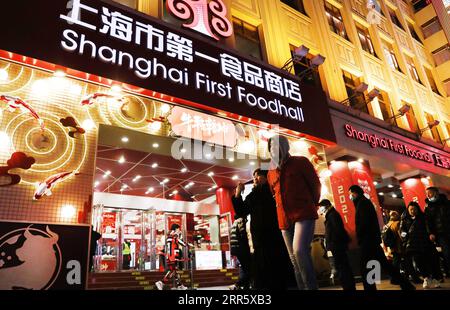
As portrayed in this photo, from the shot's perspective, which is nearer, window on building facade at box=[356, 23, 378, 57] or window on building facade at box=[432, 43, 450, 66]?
window on building facade at box=[356, 23, 378, 57]

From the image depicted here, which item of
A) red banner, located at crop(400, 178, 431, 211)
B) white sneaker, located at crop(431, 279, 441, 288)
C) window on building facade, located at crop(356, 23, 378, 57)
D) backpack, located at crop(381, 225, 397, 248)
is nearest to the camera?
white sneaker, located at crop(431, 279, 441, 288)

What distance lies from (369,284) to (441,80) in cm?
1947

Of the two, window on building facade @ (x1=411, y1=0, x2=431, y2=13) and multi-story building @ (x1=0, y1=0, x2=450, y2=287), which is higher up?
window on building facade @ (x1=411, y1=0, x2=431, y2=13)

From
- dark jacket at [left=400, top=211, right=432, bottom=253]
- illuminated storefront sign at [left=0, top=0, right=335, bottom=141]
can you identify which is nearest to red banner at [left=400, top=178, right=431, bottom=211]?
illuminated storefront sign at [left=0, top=0, right=335, bottom=141]

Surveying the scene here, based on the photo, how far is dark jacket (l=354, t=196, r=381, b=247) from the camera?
466 cm

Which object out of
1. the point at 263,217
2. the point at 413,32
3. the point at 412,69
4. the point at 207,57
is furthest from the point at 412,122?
the point at 263,217

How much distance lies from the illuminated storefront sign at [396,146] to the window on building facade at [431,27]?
9.57 m

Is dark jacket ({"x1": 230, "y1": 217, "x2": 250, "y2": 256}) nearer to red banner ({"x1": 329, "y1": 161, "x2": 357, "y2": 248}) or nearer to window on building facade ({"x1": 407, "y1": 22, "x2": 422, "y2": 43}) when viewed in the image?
red banner ({"x1": 329, "y1": 161, "x2": 357, "y2": 248})

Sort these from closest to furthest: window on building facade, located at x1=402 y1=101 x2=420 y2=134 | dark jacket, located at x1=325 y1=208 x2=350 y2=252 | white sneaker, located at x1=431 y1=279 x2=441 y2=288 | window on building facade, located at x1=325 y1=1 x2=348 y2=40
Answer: dark jacket, located at x1=325 y1=208 x2=350 y2=252 → white sneaker, located at x1=431 y1=279 x2=441 y2=288 → window on building facade, located at x1=325 y1=1 x2=348 y2=40 → window on building facade, located at x1=402 y1=101 x2=420 y2=134

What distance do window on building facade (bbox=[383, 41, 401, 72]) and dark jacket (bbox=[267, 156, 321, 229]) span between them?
48.6ft

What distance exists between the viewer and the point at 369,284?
4.67 m

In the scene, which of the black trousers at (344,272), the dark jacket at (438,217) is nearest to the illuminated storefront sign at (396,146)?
the dark jacket at (438,217)

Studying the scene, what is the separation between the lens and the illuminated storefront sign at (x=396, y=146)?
10.8 meters
